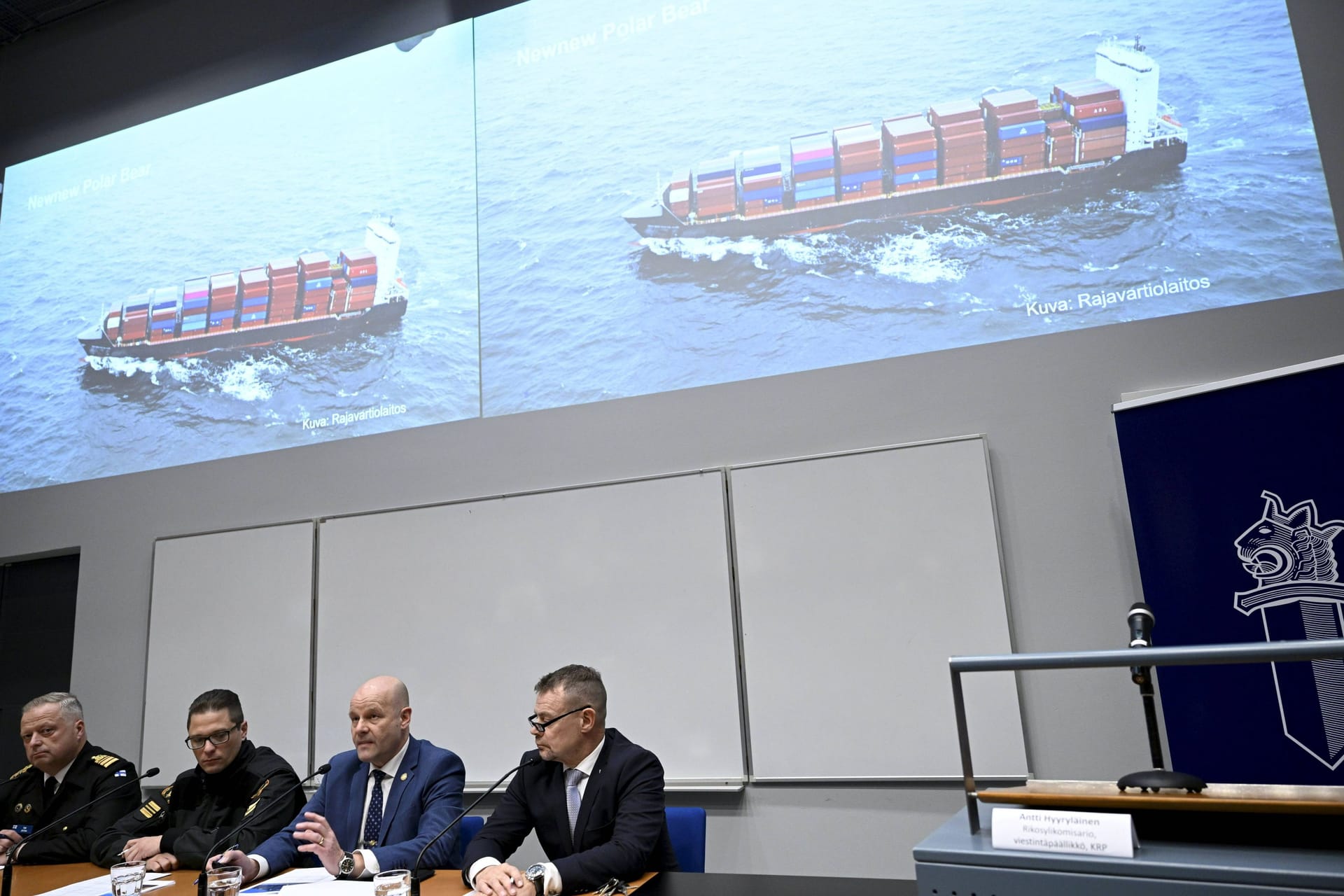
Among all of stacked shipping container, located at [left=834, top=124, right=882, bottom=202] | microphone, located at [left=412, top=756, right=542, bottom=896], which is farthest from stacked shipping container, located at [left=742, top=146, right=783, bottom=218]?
microphone, located at [left=412, top=756, right=542, bottom=896]

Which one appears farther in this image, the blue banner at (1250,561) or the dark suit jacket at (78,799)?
the dark suit jacket at (78,799)

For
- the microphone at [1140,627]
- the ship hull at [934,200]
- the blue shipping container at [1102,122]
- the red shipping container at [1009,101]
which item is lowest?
the microphone at [1140,627]

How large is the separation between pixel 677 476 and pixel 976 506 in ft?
3.51

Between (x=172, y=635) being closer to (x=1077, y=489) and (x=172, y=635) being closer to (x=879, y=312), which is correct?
(x=879, y=312)

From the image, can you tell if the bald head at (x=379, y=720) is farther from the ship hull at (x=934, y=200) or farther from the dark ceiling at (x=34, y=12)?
the dark ceiling at (x=34, y=12)

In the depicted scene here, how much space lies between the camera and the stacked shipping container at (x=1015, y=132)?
3256 mm

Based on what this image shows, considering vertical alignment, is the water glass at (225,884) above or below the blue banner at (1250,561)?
below

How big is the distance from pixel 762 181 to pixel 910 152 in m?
0.56

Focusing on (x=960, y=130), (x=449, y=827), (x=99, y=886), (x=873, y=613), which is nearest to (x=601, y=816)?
(x=449, y=827)

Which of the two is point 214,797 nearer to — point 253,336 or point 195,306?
point 253,336

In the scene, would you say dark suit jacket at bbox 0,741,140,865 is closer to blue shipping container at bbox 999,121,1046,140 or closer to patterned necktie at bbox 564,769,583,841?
patterned necktie at bbox 564,769,583,841

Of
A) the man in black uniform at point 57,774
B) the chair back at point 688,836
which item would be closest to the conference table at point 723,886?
the chair back at point 688,836

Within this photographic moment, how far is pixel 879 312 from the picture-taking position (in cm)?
340

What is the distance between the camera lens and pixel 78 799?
11.1 ft
